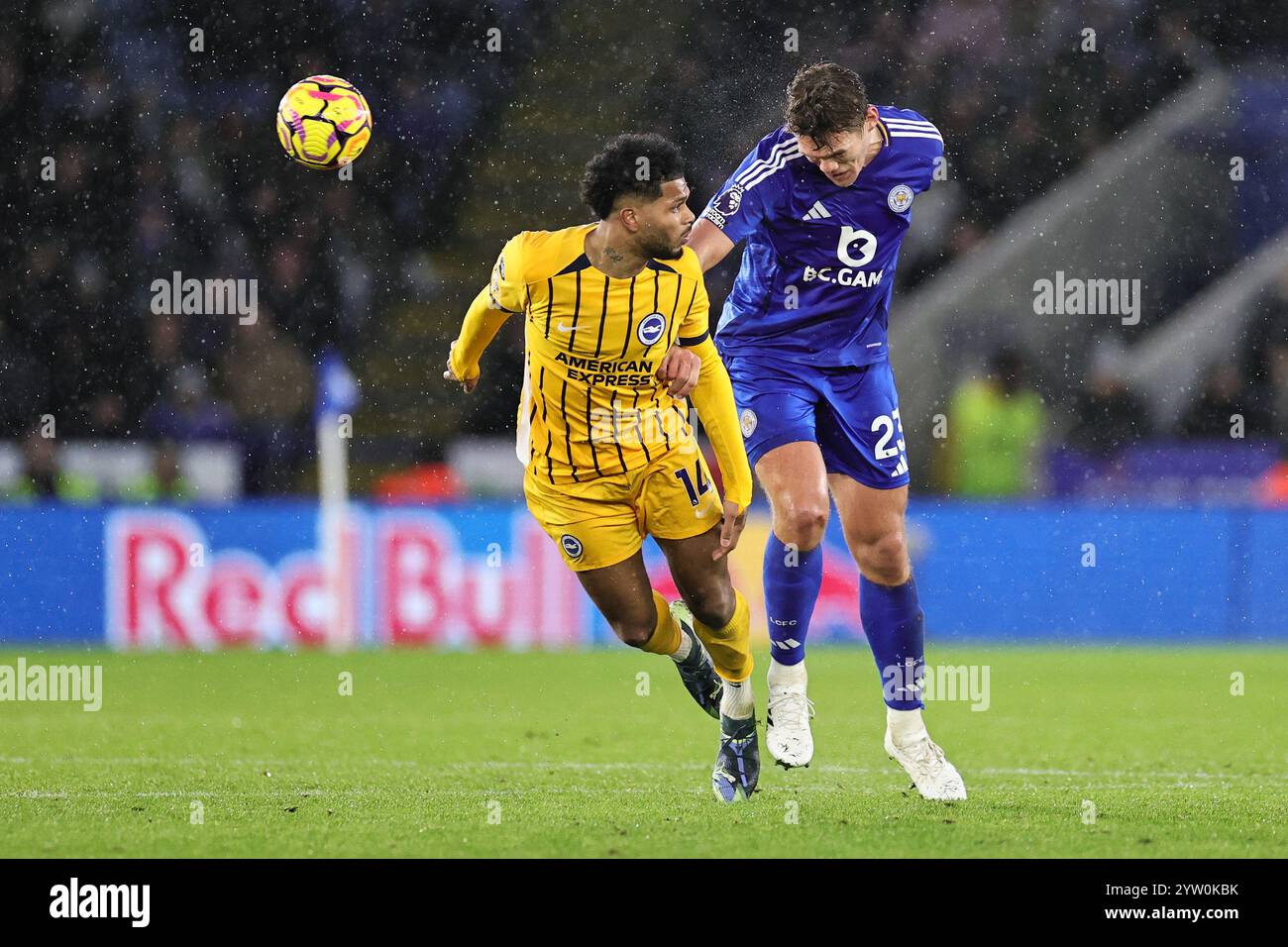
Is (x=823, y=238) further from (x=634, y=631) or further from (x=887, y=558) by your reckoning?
(x=634, y=631)

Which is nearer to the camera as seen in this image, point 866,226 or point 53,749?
point 866,226

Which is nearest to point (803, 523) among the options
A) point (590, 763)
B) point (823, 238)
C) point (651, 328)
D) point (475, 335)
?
point (651, 328)

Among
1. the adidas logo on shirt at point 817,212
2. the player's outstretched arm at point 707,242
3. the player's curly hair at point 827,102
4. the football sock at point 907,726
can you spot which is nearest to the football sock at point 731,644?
the football sock at point 907,726

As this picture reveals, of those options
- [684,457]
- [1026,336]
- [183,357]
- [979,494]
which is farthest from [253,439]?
[684,457]

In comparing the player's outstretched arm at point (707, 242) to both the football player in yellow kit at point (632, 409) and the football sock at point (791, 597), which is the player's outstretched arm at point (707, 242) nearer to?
the football player in yellow kit at point (632, 409)

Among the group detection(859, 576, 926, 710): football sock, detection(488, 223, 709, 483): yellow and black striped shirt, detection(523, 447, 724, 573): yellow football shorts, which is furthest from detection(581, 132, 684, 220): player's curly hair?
detection(859, 576, 926, 710): football sock

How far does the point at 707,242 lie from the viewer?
5.31m

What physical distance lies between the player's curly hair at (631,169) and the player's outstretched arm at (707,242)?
291 millimetres

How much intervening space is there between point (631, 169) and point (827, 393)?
1053 millimetres

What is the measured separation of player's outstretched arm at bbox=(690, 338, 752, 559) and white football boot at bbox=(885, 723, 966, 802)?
0.90 m

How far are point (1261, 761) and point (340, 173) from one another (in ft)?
29.6

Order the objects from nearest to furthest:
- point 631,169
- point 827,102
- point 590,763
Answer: point 631,169 < point 827,102 < point 590,763

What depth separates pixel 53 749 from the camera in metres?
6.71

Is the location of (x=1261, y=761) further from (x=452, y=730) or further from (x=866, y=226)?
(x=452, y=730)
